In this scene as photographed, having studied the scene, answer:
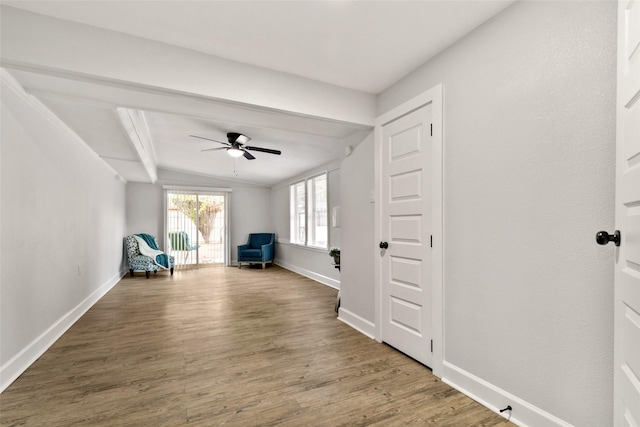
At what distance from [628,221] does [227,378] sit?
242 centimetres

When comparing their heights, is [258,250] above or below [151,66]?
below

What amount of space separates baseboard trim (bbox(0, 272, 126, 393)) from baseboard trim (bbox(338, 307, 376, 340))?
2788 millimetres

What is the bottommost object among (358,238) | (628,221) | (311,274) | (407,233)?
(311,274)

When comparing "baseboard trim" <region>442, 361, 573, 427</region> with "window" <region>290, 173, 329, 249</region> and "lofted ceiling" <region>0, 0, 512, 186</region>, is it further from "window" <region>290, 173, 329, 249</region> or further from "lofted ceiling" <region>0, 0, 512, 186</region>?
"window" <region>290, 173, 329, 249</region>

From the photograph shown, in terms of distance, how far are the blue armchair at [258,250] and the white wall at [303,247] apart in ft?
0.70

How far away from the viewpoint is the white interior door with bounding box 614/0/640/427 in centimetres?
104

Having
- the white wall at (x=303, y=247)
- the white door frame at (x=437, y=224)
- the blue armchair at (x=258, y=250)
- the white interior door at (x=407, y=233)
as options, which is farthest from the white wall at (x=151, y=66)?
the blue armchair at (x=258, y=250)

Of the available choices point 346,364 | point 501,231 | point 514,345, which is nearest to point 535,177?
point 501,231

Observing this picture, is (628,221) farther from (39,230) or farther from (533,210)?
(39,230)

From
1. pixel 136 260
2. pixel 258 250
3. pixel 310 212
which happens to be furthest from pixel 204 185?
pixel 310 212

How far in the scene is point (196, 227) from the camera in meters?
8.27

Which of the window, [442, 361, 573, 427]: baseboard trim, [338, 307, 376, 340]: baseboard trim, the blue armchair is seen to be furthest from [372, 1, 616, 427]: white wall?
the blue armchair

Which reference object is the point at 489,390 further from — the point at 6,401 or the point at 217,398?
the point at 6,401

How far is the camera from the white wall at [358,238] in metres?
3.12
